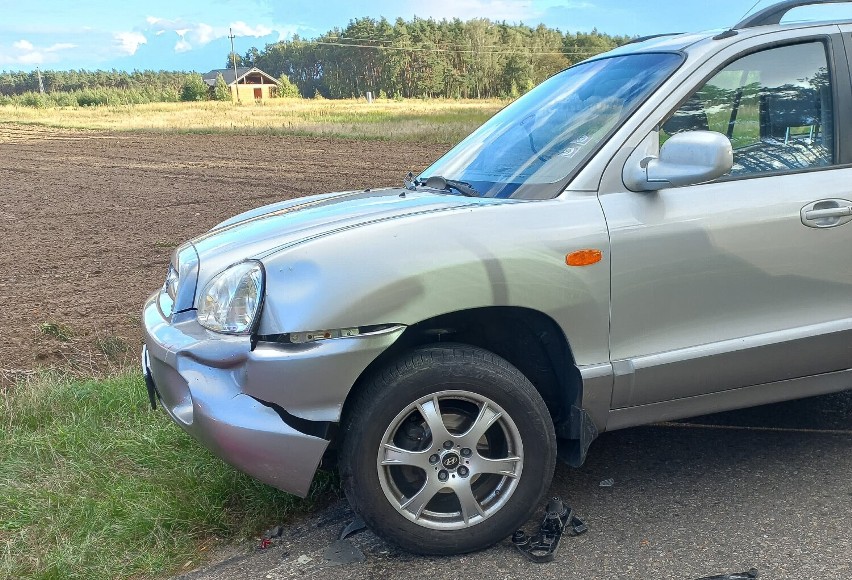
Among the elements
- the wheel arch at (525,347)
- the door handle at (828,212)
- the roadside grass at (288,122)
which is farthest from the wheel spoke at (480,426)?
the roadside grass at (288,122)

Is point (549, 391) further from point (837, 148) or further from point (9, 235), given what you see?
point (9, 235)

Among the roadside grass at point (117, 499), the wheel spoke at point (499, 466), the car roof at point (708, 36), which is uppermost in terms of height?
the car roof at point (708, 36)

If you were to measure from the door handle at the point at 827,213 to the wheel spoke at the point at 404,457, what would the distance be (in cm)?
172

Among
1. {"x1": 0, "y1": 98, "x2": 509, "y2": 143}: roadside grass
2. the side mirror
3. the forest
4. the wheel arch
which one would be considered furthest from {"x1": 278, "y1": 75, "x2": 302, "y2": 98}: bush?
the side mirror

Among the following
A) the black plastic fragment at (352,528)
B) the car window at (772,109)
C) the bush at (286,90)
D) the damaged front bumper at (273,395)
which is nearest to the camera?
the damaged front bumper at (273,395)

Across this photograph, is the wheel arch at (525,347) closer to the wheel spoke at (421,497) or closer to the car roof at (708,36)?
the wheel spoke at (421,497)

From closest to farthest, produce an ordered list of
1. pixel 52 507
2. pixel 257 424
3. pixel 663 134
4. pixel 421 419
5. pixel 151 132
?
pixel 257 424 < pixel 421 419 < pixel 663 134 < pixel 52 507 < pixel 151 132

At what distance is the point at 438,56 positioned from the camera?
111125 mm

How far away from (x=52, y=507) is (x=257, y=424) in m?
1.28

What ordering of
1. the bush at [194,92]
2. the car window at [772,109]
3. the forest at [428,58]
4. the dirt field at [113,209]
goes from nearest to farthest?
the car window at [772,109] → the dirt field at [113,209] → the bush at [194,92] → the forest at [428,58]

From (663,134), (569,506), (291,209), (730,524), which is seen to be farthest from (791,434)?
(291,209)

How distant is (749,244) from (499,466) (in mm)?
1251

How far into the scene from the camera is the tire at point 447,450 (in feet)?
9.07

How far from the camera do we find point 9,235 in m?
12.0
